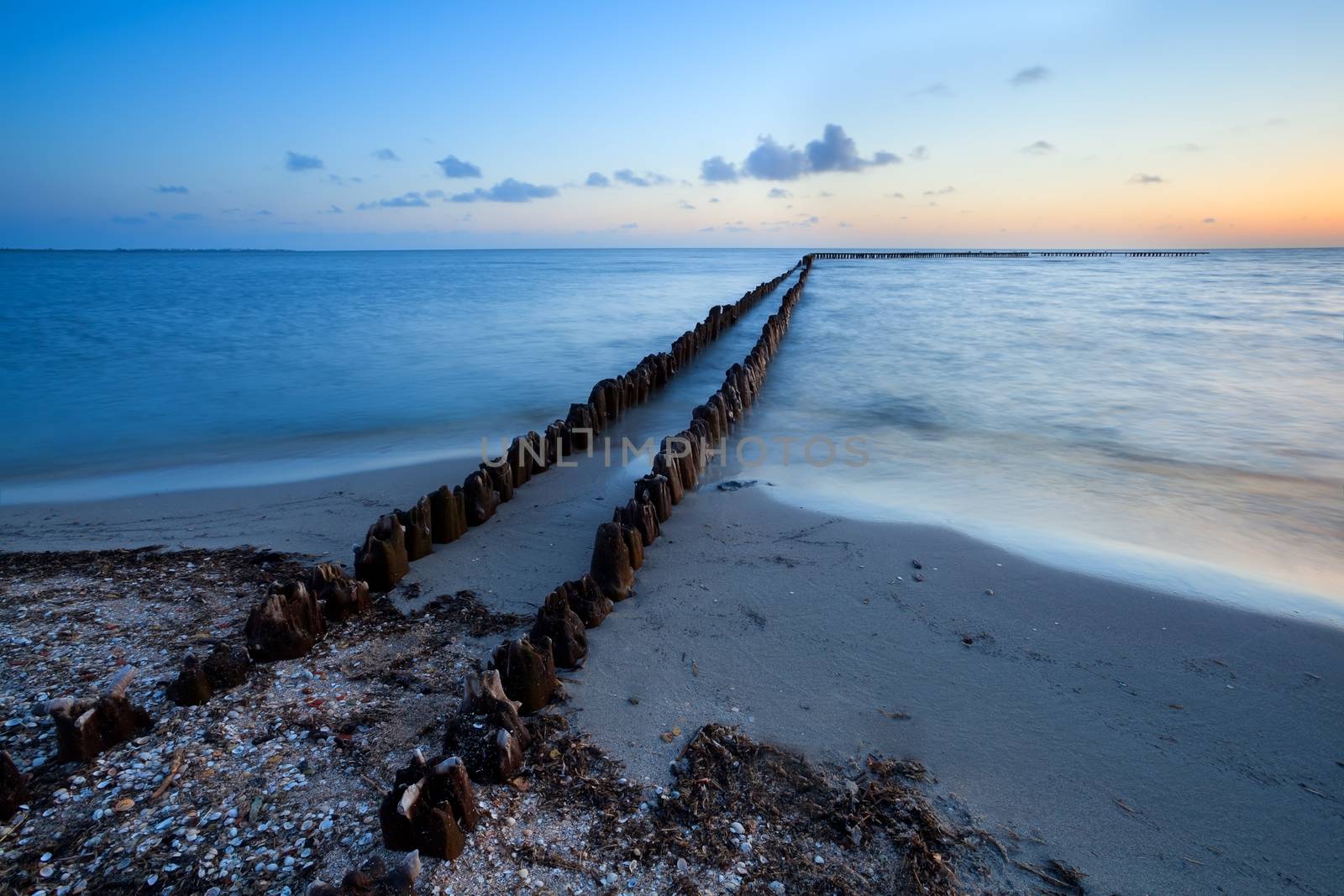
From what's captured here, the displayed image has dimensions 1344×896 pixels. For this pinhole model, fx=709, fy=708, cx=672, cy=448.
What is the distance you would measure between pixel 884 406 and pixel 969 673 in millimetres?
7159

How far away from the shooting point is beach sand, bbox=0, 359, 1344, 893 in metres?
2.37

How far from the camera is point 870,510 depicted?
5.31 meters

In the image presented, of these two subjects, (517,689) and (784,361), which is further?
(784,361)

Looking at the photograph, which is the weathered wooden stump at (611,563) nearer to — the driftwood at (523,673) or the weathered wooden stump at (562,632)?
the weathered wooden stump at (562,632)

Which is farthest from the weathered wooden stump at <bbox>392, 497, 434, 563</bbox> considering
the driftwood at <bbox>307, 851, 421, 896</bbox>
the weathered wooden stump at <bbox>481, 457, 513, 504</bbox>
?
the driftwood at <bbox>307, 851, 421, 896</bbox>

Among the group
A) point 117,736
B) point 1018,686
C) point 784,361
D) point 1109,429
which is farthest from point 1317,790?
point 784,361

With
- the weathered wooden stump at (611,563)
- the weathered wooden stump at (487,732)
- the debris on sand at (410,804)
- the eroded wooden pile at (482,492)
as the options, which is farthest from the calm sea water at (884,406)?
the weathered wooden stump at (487,732)

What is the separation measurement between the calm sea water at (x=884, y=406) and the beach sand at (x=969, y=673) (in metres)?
0.92

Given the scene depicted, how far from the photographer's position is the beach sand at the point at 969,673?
7.79 ft

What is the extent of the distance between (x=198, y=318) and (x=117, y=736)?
2403 centimetres

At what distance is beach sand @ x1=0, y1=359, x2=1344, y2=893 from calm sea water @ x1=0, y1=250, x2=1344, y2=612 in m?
0.92

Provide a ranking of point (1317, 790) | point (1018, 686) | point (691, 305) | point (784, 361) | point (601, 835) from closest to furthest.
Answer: point (601, 835)
point (1317, 790)
point (1018, 686)
point (784, 361)
point (691, 305)

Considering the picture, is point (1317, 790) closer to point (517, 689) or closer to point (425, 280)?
point (517, 689)

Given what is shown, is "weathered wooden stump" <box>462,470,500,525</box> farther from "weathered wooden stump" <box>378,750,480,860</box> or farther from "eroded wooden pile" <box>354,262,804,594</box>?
"weathered wooden stump" <box>378,750,480,860</box>
